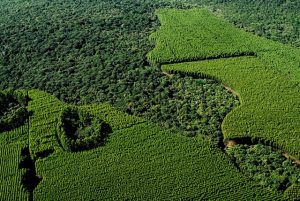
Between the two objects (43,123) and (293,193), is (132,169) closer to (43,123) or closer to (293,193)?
(43,123)

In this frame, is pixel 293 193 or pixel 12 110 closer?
pixel 293 193

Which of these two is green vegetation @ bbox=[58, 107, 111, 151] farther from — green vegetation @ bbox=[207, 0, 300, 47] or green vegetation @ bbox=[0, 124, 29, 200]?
green vegetation @ bbox=[207, 0, 300, 47]

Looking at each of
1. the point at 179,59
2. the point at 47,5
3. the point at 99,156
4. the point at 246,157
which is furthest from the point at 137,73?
the point at 47,5

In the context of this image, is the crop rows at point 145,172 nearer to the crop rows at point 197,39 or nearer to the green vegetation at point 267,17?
the crop rows at point 197,39

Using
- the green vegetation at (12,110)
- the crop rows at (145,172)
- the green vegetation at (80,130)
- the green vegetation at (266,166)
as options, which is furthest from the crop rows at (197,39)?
the green vegetation at (266,166)

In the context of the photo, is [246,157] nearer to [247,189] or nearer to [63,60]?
[247,189]

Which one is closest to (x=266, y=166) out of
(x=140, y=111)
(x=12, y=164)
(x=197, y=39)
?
(x=140, y=111)
